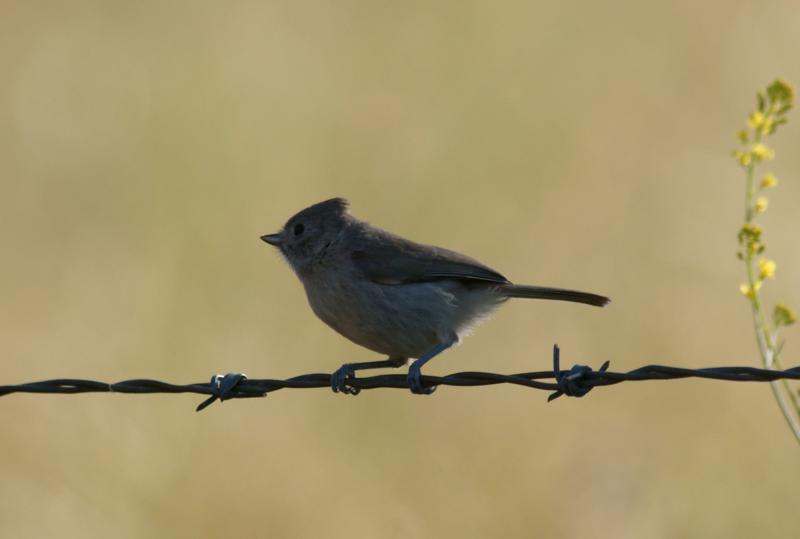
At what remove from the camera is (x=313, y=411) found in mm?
8211

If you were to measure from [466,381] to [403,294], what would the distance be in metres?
1.53

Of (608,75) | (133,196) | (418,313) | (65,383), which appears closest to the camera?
(65,383)

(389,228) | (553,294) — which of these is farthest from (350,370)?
(389,228)

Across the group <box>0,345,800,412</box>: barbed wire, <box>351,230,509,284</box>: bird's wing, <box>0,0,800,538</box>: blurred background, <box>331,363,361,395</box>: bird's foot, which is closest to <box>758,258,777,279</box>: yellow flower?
<box>0,345,800,412</box>: barbed wire

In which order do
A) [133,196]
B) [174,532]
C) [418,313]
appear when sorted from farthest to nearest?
[133,196] → [174,532] → [418,313]

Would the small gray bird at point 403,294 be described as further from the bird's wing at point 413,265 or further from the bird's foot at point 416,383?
the bird's foot at point 416,383

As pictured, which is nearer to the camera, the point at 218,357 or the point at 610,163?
the point at 218,357

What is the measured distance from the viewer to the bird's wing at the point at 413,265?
5.80 metres

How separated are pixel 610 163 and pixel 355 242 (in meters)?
4.16

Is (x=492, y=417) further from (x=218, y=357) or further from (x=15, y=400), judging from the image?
(x=15, y=400)

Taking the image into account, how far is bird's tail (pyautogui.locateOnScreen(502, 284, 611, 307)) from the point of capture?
564cm

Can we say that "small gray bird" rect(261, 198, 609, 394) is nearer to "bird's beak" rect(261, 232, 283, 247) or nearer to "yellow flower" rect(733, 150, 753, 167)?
"bird's beak" rect(261, 232, 283, 247)

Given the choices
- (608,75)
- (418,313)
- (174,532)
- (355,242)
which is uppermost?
(608,75)

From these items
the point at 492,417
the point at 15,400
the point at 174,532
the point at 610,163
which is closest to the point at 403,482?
the point at 492,417
